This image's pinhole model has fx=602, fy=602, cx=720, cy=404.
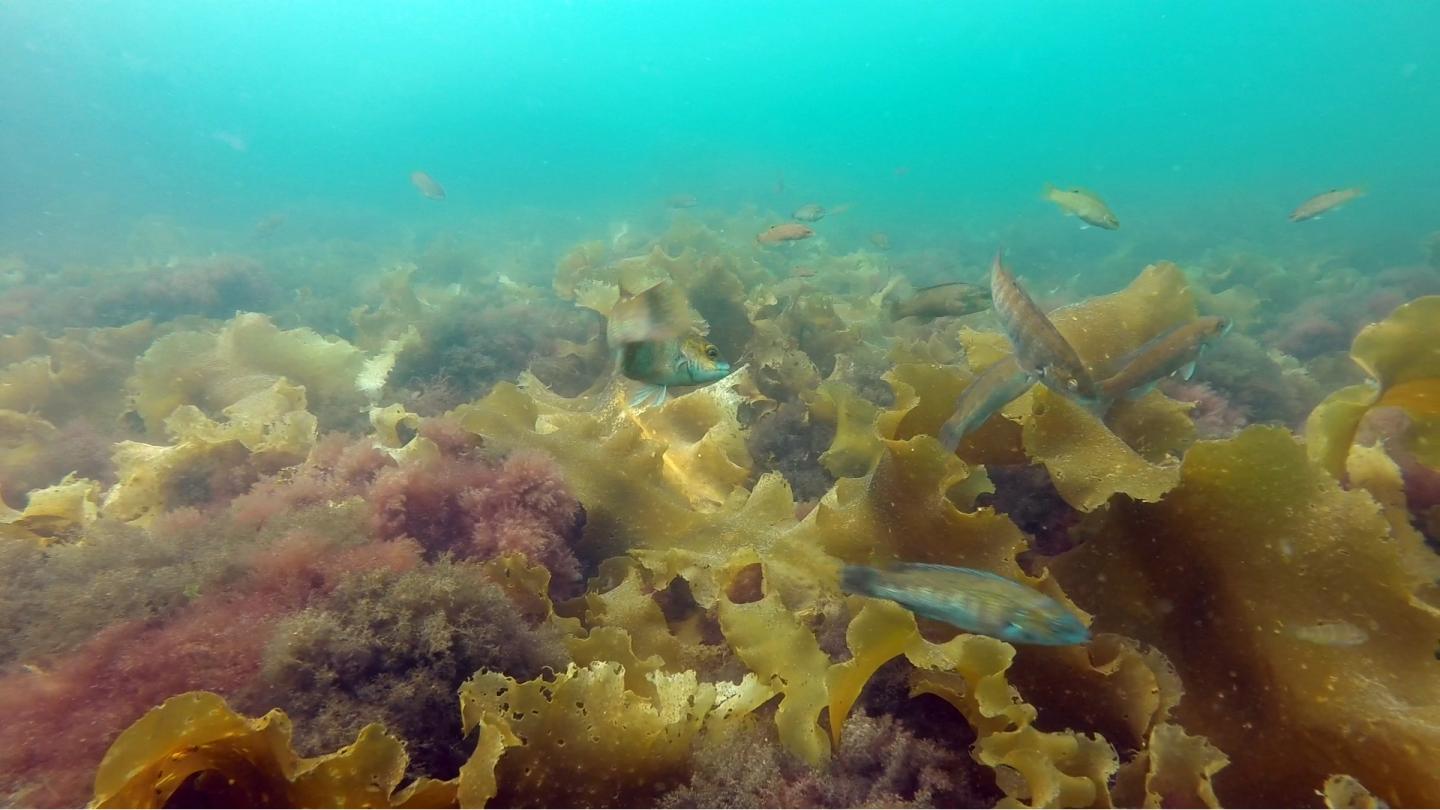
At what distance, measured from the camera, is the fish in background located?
6.94ft

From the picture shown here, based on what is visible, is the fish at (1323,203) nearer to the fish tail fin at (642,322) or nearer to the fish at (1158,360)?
the fish at (1158,360)

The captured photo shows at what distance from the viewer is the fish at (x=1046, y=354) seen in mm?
2029

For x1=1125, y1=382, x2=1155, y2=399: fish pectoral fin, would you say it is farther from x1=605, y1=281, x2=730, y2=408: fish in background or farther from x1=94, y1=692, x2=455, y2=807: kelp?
x1=94, y1=692, x2=455, y2=807: kelp

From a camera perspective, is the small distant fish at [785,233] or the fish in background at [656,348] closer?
the fish in background at [656,348]

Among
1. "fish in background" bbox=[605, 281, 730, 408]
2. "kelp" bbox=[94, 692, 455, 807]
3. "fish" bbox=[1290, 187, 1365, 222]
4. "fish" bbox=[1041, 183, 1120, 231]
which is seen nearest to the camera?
"kelp" bbox=[94, 692, 455, 807]

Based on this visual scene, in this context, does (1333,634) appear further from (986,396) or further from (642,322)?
(642,322)

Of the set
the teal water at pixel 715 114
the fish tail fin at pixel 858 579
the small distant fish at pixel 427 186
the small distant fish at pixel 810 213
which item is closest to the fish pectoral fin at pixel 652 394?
the fish tail fin at pixel 858 579

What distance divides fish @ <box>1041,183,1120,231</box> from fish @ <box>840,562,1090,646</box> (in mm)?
5954

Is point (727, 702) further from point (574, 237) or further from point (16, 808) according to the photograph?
point (574, 237)

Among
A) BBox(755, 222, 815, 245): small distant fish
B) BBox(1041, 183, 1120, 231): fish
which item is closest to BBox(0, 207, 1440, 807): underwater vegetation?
BBox(1041, 183, 1120, 231): fish

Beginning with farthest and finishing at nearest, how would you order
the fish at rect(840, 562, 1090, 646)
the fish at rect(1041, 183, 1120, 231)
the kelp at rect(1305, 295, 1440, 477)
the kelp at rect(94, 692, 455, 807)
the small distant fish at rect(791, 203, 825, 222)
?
the small distant fish at rect(791, 203, 825, 222) < the fish at rect(1041, 183, 1120, 231) < the kelp at rect(1305, 295, 1440, 477) < the fish at rect(840, 562, 1090, 646) < the kelp at rect(94, 692, 455, 807)

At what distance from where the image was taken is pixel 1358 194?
7090mm

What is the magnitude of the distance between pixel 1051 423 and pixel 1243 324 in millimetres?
7848

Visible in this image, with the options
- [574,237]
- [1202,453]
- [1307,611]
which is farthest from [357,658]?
[574,237]
